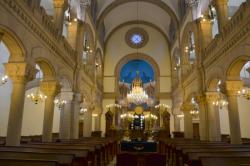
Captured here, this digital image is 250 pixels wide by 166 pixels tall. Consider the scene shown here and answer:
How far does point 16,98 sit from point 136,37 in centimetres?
2294

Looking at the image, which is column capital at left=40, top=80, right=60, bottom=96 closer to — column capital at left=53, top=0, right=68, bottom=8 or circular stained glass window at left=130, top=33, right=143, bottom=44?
column capital at left=53, top=0, right=68, bottom=8

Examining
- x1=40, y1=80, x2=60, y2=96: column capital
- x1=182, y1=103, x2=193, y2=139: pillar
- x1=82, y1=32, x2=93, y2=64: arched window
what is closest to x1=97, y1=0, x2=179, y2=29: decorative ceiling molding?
x1=82, y1=32, x2=93, y2=64: arched window

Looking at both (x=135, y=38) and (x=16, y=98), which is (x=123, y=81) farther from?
(x=16, y=98)

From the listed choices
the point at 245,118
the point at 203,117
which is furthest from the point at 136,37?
the point at 203,117

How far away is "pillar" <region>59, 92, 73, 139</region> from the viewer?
14688 mm

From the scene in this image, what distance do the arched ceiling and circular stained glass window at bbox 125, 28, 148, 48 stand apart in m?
1.23

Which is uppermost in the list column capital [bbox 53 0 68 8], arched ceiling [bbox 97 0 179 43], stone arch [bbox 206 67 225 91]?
arched ceiling [bbox 97 0 179 43]

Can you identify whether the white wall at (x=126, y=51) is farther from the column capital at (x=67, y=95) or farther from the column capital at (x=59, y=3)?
the column capital at (x=59, y=3)

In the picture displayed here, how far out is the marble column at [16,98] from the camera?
8812mm

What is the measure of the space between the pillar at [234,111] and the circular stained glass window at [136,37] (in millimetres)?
19471

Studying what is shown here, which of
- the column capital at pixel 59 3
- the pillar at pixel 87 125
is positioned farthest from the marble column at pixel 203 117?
the column capital at pixel 59 3

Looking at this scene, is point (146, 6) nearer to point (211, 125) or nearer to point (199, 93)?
point (199, 93)

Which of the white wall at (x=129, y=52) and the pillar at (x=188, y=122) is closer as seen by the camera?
the pillar at (x=188, y=122)

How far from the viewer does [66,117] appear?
15.1m
